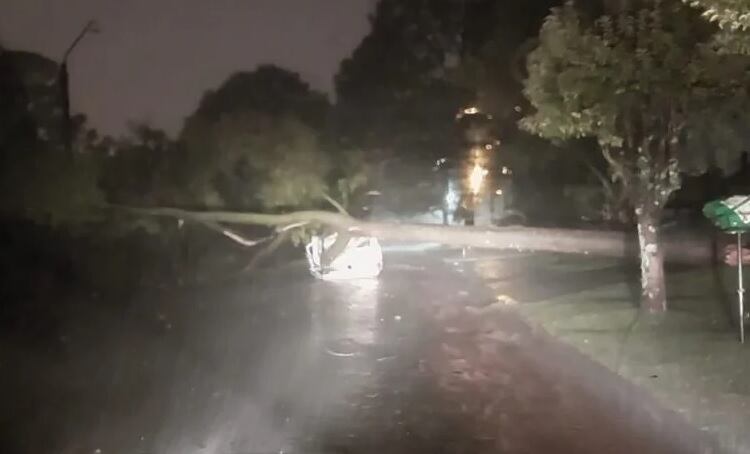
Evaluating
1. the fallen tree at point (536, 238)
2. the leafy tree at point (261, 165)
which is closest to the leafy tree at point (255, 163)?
the leafy tree at point (261, 165)

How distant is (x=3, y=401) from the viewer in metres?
12.1

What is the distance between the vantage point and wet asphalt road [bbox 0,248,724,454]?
9625 mm

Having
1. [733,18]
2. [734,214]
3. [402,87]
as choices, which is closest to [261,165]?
[402,87]

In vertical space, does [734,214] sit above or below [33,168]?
below

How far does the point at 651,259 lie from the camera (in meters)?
17.2

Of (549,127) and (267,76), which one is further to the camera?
(267,76)

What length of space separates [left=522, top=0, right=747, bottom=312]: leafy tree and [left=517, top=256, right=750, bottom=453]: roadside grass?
1.20m

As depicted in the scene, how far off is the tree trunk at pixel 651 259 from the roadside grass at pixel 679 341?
0.32 metres

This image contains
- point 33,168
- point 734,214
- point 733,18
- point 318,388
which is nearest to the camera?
point 733,18

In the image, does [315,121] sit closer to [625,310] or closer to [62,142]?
[62,142]

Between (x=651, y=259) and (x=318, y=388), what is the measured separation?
7.12 metres

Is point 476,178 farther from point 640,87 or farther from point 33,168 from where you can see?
point 640,87

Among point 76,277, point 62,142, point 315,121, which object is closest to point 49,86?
point 62,142

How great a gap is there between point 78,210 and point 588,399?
1408 cm
